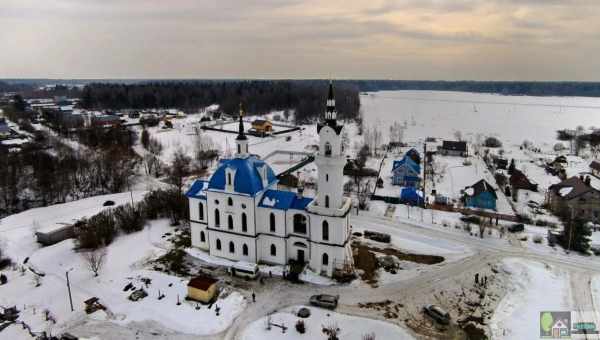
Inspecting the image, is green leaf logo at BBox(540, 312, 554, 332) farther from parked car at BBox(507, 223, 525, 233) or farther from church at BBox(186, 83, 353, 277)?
parked car at BBox(507, 223, 525, 233)

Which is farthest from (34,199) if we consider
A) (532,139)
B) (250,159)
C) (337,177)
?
(532,139)

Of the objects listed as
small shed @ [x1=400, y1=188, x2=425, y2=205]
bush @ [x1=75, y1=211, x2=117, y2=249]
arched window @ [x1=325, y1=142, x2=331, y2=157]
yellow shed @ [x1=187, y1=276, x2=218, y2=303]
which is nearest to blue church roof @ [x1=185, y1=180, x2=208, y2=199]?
yellow shed @ [x1=187, y1=276, x2=218, y2=303]

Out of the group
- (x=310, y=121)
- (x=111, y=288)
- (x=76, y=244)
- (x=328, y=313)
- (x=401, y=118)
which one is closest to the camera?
(x=328, y=313)

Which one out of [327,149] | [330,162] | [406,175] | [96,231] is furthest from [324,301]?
[406,175]

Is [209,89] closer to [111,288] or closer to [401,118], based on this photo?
[401,118]

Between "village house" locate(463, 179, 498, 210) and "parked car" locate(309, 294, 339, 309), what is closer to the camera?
"parked car" locate(309, 294, 339, 309)
